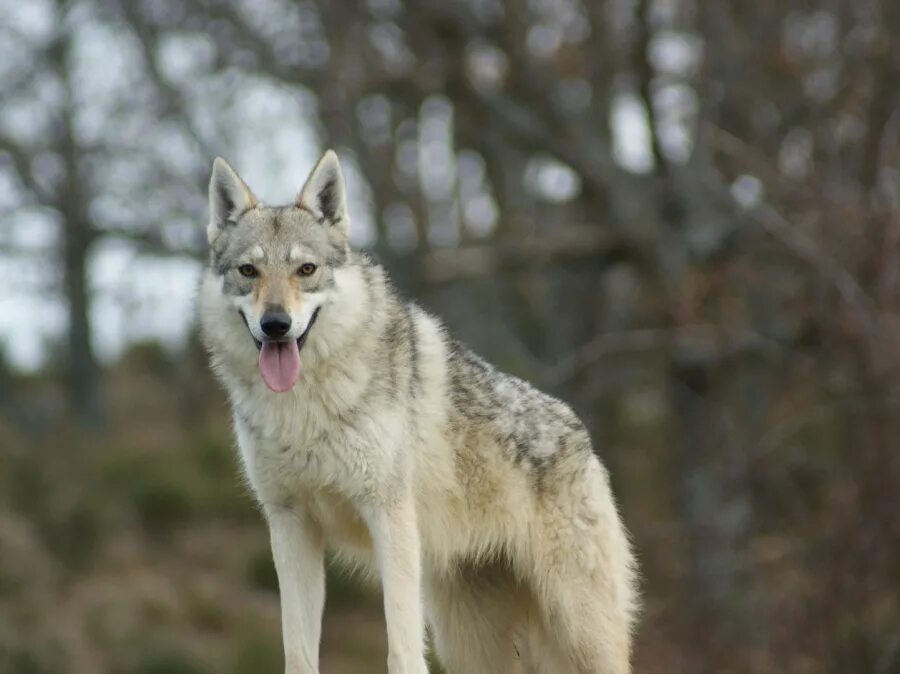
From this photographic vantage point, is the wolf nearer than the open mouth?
No

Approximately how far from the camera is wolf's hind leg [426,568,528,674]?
26.9ft

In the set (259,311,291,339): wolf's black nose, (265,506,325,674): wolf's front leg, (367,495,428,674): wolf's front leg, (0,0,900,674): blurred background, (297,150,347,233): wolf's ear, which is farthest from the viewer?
(0,0,900,674): blurred background

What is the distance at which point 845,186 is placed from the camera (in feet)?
60.3

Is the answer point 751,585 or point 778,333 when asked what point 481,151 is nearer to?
point 778,333

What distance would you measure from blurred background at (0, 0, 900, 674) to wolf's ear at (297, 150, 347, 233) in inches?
302

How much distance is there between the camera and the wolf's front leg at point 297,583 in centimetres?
725

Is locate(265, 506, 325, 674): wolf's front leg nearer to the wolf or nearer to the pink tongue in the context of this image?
the wolf

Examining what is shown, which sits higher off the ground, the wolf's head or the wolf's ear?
the wolf's ear

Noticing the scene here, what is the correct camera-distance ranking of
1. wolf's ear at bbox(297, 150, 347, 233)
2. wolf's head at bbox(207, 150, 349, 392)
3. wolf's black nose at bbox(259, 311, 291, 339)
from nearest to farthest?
1. wolf's black nose at bbox(259, 311, 291, 339)
2. wolf's head at bbox(207, 150, 349, 392)
3. wolf's ear at bbox(297, 150, 347, 233)

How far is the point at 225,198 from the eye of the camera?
7.68 metres

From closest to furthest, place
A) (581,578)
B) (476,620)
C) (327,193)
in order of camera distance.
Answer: (327,193) < (581,578) < (476,620)

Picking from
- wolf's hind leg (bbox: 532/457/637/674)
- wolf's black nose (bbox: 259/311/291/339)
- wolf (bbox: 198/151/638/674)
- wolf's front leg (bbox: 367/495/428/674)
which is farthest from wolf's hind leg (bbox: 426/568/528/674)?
wolf's black nose (bbox: 259/311/291/339)

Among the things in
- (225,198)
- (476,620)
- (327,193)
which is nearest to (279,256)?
(327,193)

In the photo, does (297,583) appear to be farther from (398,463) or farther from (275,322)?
(275,322)
